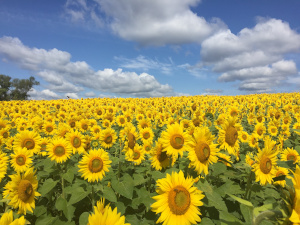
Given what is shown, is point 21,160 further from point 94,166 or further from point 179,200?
point 179,200

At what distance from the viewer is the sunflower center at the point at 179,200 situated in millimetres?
2471

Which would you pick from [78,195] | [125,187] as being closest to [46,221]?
[78,195]

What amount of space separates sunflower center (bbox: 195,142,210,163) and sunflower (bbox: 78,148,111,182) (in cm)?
185

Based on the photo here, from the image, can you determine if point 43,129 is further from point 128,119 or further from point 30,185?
point 30,185

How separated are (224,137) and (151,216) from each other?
208cm

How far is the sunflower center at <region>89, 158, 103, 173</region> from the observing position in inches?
147

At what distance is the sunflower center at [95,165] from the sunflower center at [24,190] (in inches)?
41.6

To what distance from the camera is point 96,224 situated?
171cm

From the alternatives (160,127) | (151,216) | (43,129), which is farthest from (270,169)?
(43,129)

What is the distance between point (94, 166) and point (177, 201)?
1.90 m

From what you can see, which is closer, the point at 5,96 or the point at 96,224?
the point at 96,224

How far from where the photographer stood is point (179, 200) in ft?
8.18

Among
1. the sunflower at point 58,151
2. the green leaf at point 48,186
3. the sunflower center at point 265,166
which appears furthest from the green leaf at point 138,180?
the sunflower center at point 265,166

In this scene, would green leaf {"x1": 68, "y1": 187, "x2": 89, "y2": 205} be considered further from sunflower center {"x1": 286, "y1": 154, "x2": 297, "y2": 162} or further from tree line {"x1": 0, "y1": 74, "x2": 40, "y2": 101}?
tree line {"x1": 0, "y1": 74, "x2": 40, "y2": 101}
